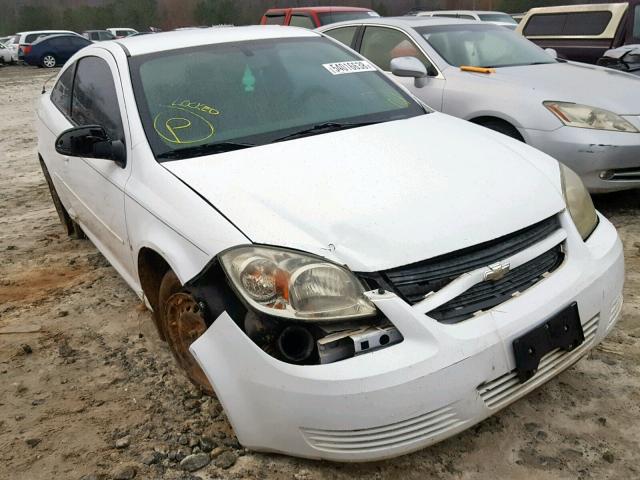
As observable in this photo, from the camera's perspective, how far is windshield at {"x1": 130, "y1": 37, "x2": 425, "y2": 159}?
2.74m

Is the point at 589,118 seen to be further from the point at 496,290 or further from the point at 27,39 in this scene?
the point at 27,39

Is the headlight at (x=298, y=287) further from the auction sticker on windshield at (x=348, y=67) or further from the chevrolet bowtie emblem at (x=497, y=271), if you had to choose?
the auction sticker on windshield at (x=348, y=67)

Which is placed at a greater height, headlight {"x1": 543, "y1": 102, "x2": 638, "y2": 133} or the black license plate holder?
the black license plate holder

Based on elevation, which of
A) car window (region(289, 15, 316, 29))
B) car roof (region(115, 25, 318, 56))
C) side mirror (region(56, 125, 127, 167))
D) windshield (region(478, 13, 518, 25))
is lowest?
windshield (region(478, 13, 518, 25))

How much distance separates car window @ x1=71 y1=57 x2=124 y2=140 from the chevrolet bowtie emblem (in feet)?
5.88

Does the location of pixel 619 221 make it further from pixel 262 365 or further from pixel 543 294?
pixel 262 365

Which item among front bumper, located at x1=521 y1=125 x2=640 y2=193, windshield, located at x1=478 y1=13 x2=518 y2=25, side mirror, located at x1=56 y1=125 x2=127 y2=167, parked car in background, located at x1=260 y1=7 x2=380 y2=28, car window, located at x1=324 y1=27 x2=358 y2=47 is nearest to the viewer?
side mirror, located at x1=56 y1=125 x2=127 y2=167

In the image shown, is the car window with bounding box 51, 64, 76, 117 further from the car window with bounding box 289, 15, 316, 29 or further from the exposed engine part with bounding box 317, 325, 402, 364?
the car window with bounding box 289, 15, 316, 29

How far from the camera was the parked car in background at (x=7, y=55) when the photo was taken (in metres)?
27.9

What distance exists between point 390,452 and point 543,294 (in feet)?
2.43

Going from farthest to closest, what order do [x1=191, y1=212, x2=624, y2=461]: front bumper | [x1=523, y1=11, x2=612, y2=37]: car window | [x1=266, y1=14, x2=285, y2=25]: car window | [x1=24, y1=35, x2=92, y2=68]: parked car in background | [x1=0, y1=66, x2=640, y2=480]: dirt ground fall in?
[x1=24, y1=35, x2=92, y2=68]: parked car in background → [x1=266, y1=14, x2=285, y2=25]: car window → [x1=523, y1=11, x2=612, y2=37]: car window → [x1=0, y1=66, x2=640, y2=480]: dirt ground → [x1=191, y1=212, x2=624, y2=461]: front bumper

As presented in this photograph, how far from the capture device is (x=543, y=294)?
6.69 ft

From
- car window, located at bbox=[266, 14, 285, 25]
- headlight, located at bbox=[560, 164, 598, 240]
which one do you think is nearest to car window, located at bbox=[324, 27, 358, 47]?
headlight, located at bbox=[560, 164, 598, 240]

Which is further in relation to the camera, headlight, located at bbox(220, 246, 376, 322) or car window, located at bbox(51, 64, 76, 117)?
car window, located at bbox(51, 64, 76, 117)
